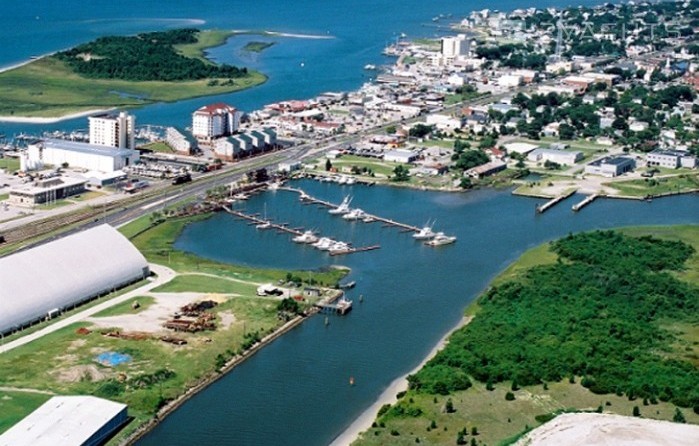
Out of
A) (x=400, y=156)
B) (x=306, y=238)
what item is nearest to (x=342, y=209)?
(x=306, y=238)

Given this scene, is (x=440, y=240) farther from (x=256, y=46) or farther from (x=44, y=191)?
(x=256, y=46)

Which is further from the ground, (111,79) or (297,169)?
(111,79)

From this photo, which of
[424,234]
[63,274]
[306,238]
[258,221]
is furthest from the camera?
[258,221]

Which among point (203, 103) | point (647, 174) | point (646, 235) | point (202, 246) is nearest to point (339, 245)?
point (202, 246)

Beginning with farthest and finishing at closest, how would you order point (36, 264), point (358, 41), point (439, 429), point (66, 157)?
point (358, 41), point (66, 157), point (36, 264), point (439, 429)

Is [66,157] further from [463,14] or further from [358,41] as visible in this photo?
[463,14]

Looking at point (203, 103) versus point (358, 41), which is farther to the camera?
point (358, 41)
